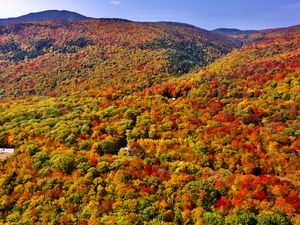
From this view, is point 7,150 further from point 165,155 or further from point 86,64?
point 86,64

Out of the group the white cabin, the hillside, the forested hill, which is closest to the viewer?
the hillside

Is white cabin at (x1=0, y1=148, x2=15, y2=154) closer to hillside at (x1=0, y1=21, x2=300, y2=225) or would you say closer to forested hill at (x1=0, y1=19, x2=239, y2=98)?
hillside at (x1=0, y1=21, x2=300, y2=225)

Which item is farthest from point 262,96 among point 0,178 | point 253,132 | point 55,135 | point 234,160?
point 0,178

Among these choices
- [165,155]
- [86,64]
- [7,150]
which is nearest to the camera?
[165,155]

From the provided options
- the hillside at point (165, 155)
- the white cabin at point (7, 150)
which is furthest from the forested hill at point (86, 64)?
the white cabin at point (7, 150)

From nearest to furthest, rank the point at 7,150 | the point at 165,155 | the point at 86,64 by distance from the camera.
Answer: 1. the point at 165,155
2. the point at 7,150
3. the point at 86,64

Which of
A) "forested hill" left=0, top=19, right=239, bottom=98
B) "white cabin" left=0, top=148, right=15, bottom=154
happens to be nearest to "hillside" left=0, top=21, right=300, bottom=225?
"white cabin" left=0, top=148, right=15, bottom=154

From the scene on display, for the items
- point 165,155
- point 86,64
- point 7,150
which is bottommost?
point 7,150

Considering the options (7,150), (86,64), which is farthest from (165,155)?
(86,64)
